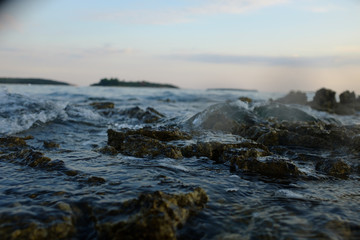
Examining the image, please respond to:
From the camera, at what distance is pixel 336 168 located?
370cm

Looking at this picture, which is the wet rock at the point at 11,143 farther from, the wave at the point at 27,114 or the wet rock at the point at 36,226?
the wet rock at the point at 36,226

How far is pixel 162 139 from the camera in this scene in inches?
206

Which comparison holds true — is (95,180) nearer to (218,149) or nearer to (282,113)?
(218,149)

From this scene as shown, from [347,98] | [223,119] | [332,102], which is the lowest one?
[223,119]

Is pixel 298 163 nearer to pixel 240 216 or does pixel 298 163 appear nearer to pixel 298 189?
pixel 298 189

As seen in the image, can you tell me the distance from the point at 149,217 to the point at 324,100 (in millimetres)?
18299

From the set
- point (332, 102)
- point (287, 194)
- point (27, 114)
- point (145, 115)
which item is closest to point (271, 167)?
point (287, 194)

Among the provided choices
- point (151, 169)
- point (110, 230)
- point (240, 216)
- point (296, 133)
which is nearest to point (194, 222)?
point (240, 216)

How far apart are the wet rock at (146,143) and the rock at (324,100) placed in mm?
14745

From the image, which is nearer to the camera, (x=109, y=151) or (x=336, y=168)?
(x=336, y=168)

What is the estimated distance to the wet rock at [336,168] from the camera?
363cm

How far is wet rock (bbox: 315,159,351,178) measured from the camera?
363 cm

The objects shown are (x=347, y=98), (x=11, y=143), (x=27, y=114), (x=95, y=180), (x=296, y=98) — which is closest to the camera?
(x=95, y=180)

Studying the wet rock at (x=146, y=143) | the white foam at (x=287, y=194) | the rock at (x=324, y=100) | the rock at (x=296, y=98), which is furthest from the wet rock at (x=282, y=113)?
the rock at (x=296, y=98)
